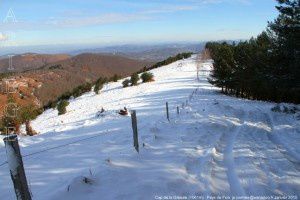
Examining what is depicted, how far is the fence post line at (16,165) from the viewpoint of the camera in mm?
5314

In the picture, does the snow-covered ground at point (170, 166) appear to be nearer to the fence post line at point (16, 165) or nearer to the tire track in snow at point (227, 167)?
the tire track in snow at point (227, 167)

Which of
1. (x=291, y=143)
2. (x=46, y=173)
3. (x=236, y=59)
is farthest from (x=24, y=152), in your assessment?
(x=236, y=59)

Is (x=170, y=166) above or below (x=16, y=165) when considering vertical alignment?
below

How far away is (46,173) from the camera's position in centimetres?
853

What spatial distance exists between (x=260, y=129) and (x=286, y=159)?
530 cm

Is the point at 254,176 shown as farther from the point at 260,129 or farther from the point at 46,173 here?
the point at 260,129

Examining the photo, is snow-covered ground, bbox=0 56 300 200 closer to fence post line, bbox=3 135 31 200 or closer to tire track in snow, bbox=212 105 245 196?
tire track in snow, bbox=212 105 245 196

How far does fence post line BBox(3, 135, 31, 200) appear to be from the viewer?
5314 mm

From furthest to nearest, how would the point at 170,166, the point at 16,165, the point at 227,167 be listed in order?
the point at 227,167
the point at 170,166
the point at 16,165

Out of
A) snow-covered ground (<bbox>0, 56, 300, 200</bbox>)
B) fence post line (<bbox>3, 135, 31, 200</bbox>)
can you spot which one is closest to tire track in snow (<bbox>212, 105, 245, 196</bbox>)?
snow-covered ground (<bbox>0, 56, 300, 200</bbox>)

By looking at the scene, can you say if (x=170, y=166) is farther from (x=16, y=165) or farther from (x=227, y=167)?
(x=16, y=165)

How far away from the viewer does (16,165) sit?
17.8 ft

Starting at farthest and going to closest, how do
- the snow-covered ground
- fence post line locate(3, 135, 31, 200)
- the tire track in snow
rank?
the tire track in snow → the snow-covered ground → fence post line locate(3, 135, 31, 200)

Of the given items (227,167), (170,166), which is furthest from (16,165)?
(227,167)
